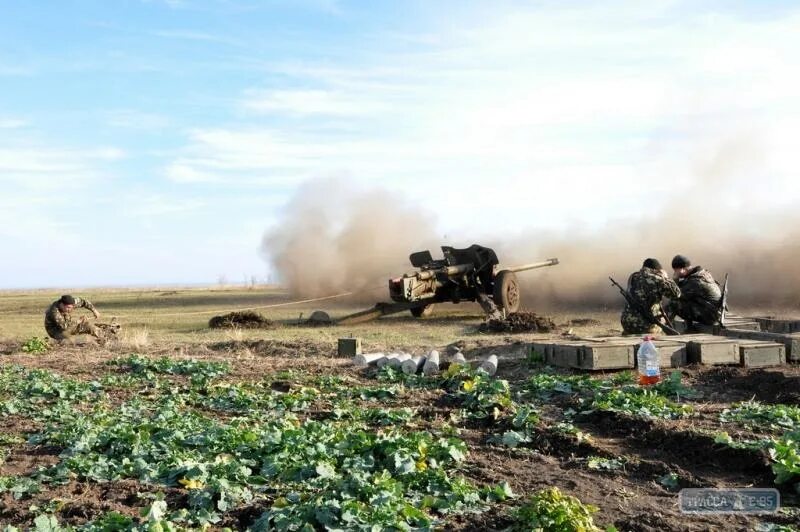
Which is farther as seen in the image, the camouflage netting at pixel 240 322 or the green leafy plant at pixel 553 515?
the camouflage netting at pixel 240 322

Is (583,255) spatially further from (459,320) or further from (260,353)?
(260,353)

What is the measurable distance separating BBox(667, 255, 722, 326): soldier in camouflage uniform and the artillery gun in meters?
8.94

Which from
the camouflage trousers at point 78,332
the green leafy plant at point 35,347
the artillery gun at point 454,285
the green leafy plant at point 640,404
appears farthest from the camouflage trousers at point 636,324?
the green leafy plant at point 35,347

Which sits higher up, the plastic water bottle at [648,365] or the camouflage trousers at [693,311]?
the camouflage trousers at [693,311]

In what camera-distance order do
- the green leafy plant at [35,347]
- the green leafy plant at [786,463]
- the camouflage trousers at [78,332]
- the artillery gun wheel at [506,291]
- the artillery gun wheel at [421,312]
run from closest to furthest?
the green leafy plant at [786,463]
the green leafy plant at [35,347]
the camouflage trousers at [78,332]
the artillery gun wheel at [506,291]
the artillery gun wheel at [421,312]

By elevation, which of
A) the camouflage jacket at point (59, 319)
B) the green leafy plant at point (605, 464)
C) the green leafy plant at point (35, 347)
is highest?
the camouflage jacket at point (59, 319)

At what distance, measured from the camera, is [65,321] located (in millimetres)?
20094

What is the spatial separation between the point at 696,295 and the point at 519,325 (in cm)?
672

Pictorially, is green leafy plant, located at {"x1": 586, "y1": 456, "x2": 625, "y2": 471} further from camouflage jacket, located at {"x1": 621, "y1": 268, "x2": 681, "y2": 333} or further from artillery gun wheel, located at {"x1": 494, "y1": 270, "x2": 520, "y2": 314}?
artillery gun wheel, located at {"x1": 494, "y1": 270, "x2": 520, "y2": 314}

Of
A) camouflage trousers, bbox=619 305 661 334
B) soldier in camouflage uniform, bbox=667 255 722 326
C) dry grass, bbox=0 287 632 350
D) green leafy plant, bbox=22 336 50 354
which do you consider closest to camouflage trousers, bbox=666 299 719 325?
soldier in camouflage uniform, bbox=667 255 722 326

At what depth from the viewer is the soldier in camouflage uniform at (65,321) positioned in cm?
1994

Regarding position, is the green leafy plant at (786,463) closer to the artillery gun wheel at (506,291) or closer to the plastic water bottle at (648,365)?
the plastic water bottle at (648,365)

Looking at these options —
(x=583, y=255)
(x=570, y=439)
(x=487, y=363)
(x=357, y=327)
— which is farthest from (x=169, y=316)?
(x=570, y=439)

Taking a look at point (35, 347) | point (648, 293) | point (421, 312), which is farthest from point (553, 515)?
point (421, 312)
